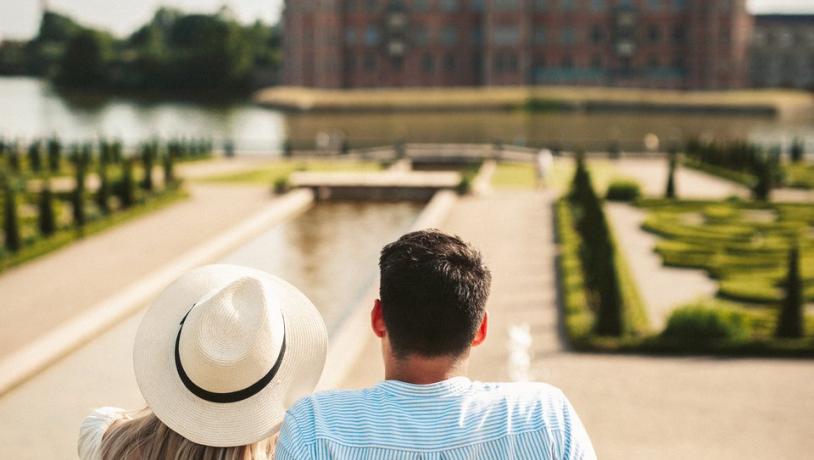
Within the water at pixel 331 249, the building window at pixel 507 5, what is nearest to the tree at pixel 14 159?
the water at pixel 331 249

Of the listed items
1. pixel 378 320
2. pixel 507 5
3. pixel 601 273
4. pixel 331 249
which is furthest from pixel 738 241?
pixel 507 5

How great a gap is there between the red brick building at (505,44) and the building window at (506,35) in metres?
0.07

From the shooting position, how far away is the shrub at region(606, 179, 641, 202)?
18.3 metres

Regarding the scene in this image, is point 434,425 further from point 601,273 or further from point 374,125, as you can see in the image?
point 374,125

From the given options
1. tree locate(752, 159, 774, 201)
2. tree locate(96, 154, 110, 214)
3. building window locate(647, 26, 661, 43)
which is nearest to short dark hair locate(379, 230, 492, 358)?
tree locate(96, 154, 110, 214)

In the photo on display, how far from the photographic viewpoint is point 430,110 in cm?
5916

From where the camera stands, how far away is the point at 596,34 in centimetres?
6469

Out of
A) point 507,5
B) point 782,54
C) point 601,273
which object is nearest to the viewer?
point 601,273

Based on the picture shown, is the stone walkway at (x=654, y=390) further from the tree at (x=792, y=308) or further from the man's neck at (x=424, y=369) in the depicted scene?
the man's neck at (x=424, y=369)

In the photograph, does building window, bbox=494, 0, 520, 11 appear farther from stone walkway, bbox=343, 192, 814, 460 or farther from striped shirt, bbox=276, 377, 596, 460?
striped shirt, bbox=276, 377, 596, 460

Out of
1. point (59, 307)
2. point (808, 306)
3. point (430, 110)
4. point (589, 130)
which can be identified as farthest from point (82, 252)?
point (430, 110)

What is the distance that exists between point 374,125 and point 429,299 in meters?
48.4

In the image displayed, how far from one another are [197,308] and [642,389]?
19.0 feet

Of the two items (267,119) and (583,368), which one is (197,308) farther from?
(267,119)
